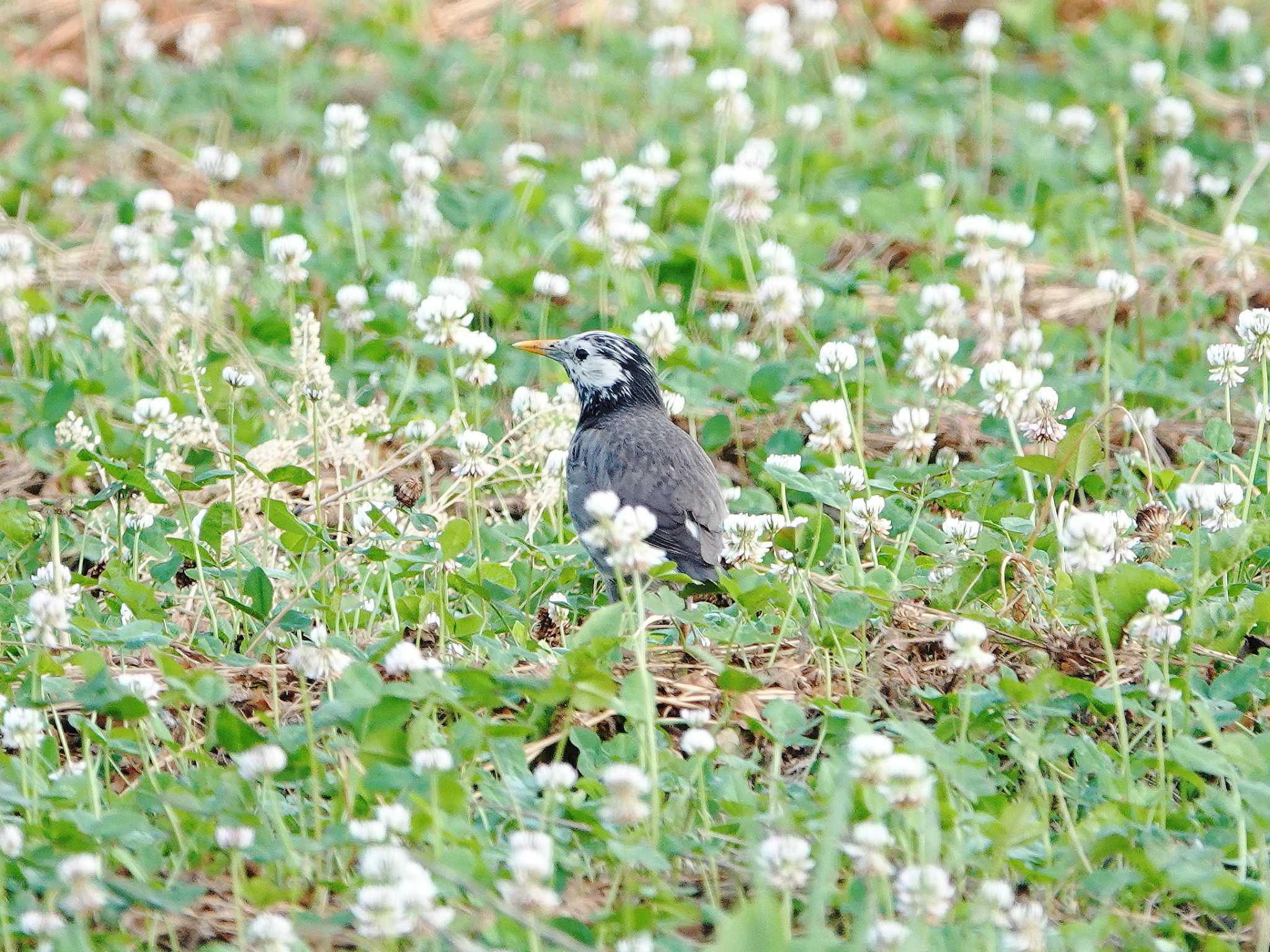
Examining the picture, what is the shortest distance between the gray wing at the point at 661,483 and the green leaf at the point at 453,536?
1.59 ft

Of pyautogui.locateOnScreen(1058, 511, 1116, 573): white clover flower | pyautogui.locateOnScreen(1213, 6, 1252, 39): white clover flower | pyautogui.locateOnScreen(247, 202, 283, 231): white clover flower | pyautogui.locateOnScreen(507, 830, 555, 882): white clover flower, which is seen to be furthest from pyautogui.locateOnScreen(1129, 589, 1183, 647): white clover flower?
pyautogui.locateOnScreen(1213, 6, 1252, 39): white clover flower

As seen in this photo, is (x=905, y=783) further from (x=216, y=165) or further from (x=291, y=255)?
(x=216, y=165)

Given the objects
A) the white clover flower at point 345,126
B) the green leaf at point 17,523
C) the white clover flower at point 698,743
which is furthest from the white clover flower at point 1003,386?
the white clover flower at point 345,126

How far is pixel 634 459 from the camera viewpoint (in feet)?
17.1

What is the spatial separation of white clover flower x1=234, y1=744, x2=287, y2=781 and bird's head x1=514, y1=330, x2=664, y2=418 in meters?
2.59

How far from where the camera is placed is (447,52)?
33.4 ft

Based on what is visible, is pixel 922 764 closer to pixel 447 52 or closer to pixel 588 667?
pixel 588 667

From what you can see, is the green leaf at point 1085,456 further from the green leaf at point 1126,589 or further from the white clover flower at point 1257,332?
the white clover flower at point 1257,332

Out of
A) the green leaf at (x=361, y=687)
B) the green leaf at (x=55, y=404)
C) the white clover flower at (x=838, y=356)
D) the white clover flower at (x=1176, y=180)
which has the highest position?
the white clover flower at (x=1176, y=180)

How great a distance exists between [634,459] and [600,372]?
624mm

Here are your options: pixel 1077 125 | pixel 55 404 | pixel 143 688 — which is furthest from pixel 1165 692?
pixel 1077 125

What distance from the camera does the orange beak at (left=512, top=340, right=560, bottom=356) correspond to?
590 centimetres

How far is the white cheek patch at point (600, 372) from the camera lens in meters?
5.71

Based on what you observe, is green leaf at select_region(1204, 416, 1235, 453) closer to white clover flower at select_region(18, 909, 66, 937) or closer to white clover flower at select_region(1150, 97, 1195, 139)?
white clover flower at select_region(18, 909, 66, 937)
